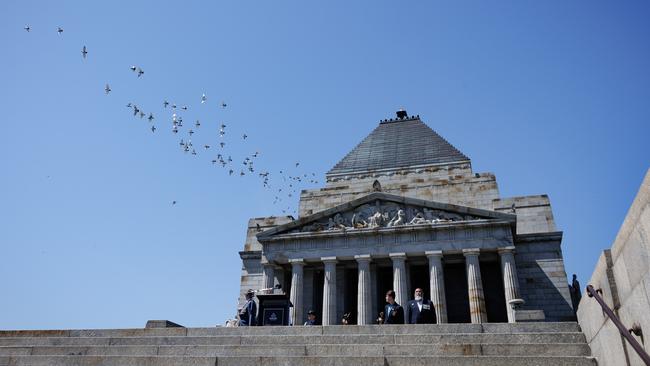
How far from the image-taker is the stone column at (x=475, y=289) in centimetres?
2184

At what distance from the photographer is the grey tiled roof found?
34.8 m

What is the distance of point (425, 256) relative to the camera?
2414cm

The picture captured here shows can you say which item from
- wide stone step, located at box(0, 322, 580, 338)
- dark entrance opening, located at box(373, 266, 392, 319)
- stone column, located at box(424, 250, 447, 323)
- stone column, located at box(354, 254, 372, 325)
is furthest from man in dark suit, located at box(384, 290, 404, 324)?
dark entrance opening, located at box(373, 266, 392, 319)

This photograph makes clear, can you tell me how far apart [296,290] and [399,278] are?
527cm

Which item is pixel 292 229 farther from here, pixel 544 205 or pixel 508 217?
pixel 544 205

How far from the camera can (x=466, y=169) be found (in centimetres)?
3247

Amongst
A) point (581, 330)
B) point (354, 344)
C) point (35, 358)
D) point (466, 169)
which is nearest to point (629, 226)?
point (581, 330)

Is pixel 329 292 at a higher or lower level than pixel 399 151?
lower

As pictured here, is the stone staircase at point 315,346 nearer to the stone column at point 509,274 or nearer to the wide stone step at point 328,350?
the wide stone step at point 328,350

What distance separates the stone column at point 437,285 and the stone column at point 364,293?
3.03m

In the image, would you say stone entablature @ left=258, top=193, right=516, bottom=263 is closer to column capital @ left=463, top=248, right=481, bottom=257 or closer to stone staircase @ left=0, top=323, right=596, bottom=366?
column capital @ left=463, top=248, right=481, bottom=257

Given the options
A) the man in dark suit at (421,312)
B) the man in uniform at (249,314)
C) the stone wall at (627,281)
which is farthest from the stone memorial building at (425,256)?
the stone wall at (627,281)

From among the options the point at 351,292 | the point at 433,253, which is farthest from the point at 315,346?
the point at 351,292

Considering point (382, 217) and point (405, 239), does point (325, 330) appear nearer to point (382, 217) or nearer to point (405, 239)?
point (405, 239)
